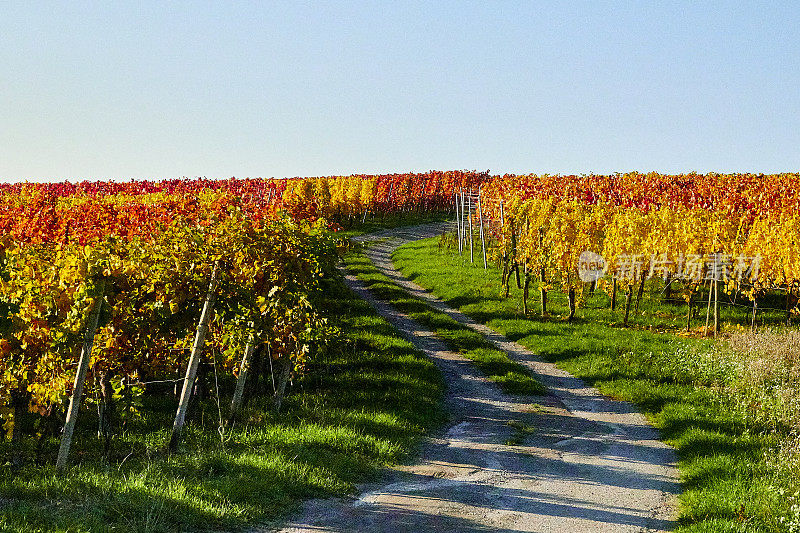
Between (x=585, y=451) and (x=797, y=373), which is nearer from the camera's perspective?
(x=585, y=451)

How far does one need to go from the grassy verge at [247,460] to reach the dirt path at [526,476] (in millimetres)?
585

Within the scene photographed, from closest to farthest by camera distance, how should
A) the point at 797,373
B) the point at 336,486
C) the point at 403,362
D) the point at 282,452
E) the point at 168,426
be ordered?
the point at 336,486 < the point at 282,452 < the point at 168,426 < the point at 797,373 < the point at 403,362

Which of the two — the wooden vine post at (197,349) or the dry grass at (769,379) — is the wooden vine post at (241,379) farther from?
the dry grass at (769,379)

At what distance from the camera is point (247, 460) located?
447 inches

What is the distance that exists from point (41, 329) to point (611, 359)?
14593mm

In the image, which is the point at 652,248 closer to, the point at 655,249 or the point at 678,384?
the point at 655,249

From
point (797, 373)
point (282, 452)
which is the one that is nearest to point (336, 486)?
point (282, 452)

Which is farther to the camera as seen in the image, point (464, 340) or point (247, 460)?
point (464, 340)

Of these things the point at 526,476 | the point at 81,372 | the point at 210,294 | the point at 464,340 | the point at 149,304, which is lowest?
the point at 526,476

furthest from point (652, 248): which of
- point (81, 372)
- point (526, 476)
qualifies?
point (81, 372)

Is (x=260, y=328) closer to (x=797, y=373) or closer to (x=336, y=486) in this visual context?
(x=336, y=486)

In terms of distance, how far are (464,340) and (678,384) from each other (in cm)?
719

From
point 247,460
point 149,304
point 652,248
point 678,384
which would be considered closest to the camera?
point 247,460

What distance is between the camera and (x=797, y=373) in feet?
58.0
